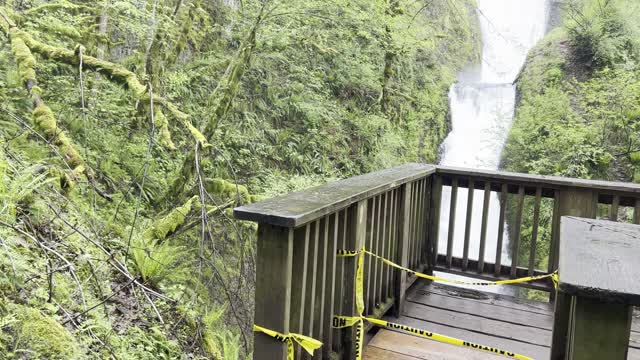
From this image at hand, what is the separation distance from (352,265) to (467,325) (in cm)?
145

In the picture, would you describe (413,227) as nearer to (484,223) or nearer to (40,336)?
(484,223)

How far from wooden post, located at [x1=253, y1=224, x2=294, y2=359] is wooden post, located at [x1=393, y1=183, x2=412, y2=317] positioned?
1.73 metres

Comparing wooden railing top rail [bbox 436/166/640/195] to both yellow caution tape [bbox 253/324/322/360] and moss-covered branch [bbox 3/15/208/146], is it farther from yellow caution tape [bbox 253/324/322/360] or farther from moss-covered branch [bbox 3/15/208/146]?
yellow caution tape [bbox 253/324/322/360]

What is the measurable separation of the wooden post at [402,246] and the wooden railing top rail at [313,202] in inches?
13.7

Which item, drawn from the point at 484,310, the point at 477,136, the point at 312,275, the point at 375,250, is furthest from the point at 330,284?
the point at 477,136

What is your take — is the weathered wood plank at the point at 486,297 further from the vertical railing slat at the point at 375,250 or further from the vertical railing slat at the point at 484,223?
the vertical railing slat at the point at 375,250

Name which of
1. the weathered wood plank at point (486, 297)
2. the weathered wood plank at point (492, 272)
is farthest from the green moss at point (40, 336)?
the weathered wood plank at point (492, 272)

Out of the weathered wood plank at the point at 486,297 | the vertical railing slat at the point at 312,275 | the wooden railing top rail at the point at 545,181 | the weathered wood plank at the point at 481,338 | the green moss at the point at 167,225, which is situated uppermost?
the wooden railing top rail at the point at 545,181

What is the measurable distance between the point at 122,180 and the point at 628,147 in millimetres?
10751

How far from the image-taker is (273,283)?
212 centimetres

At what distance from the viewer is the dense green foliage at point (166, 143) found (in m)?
3.20

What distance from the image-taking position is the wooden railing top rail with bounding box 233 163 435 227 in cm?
203

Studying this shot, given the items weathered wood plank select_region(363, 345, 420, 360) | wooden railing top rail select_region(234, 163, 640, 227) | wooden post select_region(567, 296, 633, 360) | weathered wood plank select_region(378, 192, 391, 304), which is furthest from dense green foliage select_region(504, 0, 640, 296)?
wooden post select_region(567, 296, 633, 360)

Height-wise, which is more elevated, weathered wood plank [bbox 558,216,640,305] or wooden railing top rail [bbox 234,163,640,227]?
wooden railing top rail [bbox 234,163,640,227]
